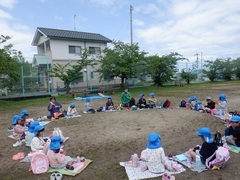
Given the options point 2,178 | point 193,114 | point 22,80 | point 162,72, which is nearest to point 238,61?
point 162,72

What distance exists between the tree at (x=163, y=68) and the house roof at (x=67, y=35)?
21.6 feet

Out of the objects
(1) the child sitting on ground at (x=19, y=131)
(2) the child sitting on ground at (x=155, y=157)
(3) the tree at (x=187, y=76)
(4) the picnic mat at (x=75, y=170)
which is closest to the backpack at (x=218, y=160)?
(2) the child sitting on ground at (x=155, y=157)

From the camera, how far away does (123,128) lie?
687cm

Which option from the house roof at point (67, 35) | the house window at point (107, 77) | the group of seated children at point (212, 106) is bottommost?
the group of seated children at point (212, 106)

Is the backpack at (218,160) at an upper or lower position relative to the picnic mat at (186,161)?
upper

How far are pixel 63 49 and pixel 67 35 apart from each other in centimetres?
173

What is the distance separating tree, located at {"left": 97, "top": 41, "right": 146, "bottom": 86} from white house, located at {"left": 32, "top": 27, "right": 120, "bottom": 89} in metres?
1.80

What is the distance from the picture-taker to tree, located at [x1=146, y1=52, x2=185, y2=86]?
25.0 metres

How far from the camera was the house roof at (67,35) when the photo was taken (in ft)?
71.4

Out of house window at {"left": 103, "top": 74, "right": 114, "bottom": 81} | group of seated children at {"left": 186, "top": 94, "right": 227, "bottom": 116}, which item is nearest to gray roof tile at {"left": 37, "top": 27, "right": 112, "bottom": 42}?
house window at {"left": 103, "top": 74, "right": 114, "bottom": 81}

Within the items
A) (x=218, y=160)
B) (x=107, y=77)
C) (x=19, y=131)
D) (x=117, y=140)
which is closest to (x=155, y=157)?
(x=218, y=160)

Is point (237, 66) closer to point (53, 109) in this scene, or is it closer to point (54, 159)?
point (53, 109)

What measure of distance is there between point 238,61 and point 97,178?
35.5 meters

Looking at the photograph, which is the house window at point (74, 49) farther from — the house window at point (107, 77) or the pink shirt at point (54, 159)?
the pink shirt at point (54, 159)
